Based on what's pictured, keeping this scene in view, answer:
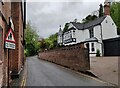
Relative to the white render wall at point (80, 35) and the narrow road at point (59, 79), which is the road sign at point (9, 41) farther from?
the white render wall at point (80, 35)

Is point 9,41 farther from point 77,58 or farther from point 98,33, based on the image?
point 98,33

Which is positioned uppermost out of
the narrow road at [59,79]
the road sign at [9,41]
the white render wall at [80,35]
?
the white render wall at [80,35]

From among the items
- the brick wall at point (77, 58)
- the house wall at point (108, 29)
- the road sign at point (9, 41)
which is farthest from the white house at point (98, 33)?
the road sign at point (9, 41)

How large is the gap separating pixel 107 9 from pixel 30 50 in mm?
39249

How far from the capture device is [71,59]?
22891 millimetres

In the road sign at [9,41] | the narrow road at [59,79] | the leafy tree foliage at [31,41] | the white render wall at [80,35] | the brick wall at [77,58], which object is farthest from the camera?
the leafy tree foliage at [31,41]

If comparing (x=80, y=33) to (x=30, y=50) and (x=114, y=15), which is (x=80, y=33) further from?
(x=30, y=50)

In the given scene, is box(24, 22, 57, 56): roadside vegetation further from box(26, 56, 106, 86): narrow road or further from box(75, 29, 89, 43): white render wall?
box(26, 56, 106, 86): narrow road

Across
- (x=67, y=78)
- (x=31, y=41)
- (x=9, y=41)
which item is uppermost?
(x=31, y=41)

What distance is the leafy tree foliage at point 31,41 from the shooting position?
76.7 metres

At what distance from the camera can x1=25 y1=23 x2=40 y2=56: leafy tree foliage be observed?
76.7m

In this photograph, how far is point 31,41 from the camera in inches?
3056

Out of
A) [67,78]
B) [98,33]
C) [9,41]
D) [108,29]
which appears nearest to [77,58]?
[67,78]

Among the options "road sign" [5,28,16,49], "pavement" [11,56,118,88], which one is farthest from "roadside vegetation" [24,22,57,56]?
"road sign" [5,28,16,49]
